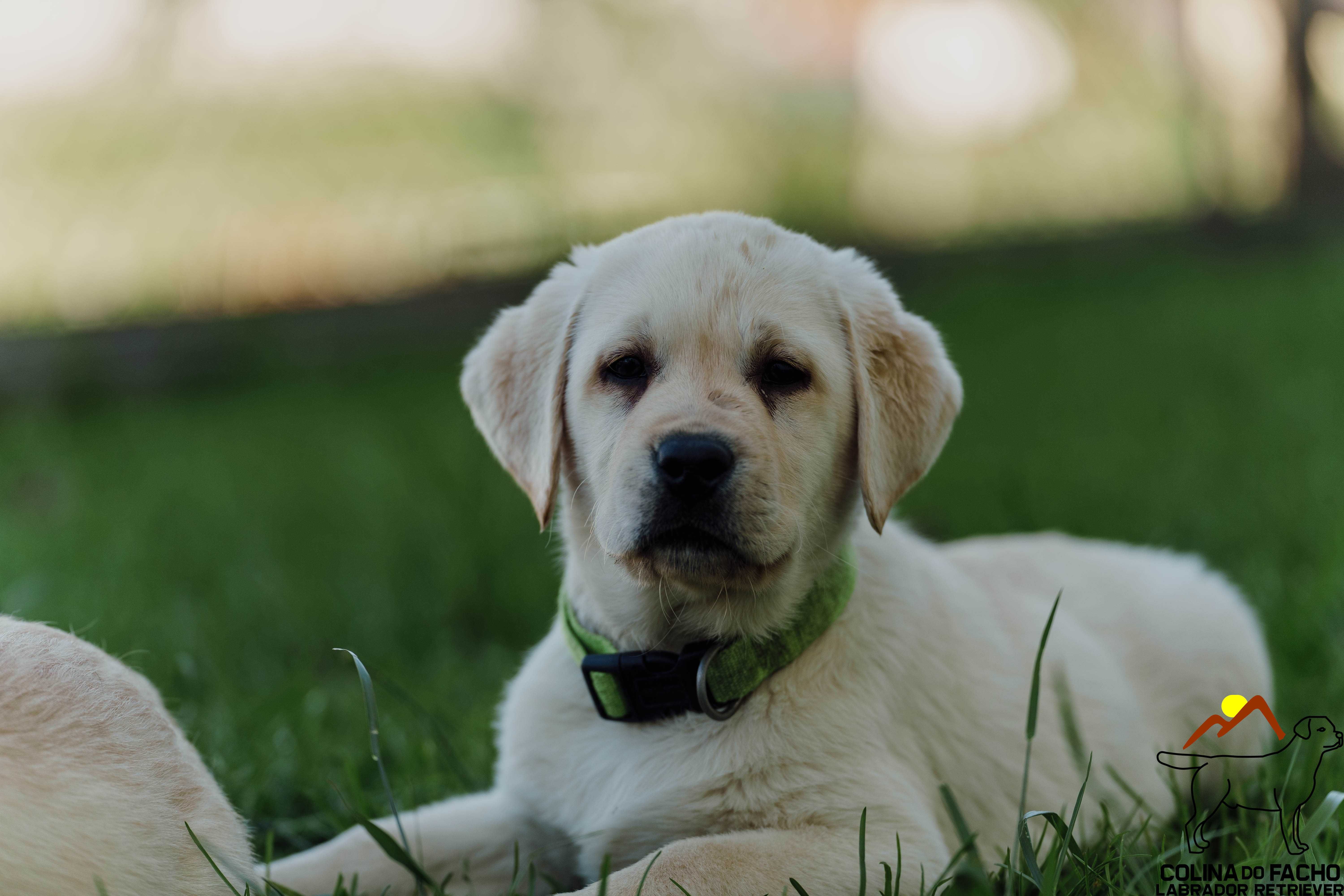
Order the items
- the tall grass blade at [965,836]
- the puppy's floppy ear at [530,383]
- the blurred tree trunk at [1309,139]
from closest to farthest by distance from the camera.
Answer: the tall grass blade at [965,836], the puppy's floppy ear at [530,383], the blurred tree trunk at [1309,139]

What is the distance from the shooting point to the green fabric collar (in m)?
2.43

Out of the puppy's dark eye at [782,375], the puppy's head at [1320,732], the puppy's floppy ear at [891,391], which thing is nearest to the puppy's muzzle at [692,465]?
the puppy's dark eye at [782,375]

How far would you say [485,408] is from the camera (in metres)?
2.82

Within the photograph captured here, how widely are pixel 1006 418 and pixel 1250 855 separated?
5.17 m

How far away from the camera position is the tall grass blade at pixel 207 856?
6.30ft

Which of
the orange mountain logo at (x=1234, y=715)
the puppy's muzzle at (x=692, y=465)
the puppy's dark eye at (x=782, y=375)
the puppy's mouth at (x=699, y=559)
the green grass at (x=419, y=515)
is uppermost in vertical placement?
the puppy's dark eye at (x=782, y=375)

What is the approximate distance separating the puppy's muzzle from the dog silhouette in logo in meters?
1.09

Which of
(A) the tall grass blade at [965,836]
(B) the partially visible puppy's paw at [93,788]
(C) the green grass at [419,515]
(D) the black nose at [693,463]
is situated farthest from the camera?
(C) the green grass at [419,515]

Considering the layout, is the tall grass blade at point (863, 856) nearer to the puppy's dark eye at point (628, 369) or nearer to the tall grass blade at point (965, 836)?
the tall grass blade at point (965, 836)

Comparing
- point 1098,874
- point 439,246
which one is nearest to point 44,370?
point 439,246

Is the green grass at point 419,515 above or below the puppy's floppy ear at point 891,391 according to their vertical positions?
below

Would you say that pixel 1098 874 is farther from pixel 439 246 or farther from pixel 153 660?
pixel 439 246

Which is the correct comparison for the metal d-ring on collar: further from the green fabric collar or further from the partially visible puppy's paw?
the partially visible puppy's paw

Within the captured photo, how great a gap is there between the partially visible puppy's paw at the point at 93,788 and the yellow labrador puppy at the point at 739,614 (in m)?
0.59
